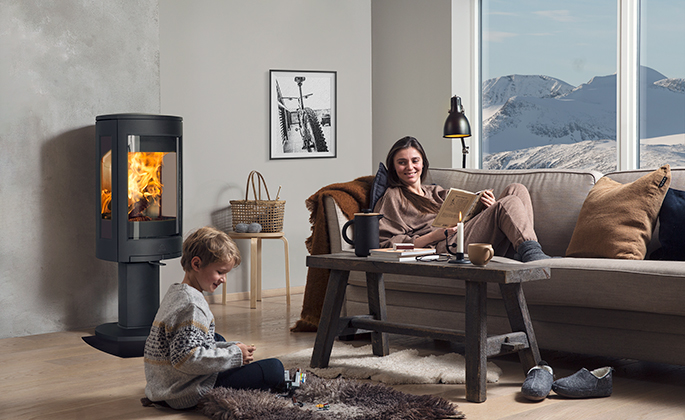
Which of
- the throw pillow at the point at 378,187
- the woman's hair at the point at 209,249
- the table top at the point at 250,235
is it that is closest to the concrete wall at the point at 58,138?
the table top at the point at 250,235

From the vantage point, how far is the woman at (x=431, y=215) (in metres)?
3.27

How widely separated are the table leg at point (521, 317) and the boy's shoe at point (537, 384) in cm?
9

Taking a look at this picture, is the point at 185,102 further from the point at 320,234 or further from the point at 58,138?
the point at 320,234

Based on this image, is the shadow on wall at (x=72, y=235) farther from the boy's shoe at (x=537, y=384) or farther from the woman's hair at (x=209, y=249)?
the boy's shoe at (x=537, y=384)

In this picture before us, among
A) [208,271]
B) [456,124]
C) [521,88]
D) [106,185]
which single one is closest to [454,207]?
[208,271]

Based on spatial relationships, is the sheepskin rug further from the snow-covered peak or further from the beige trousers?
the snow-covered peak

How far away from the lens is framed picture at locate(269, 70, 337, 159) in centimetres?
536

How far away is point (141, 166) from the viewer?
3.75 meters

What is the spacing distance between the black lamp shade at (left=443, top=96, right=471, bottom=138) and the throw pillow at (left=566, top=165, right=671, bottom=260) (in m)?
1.81

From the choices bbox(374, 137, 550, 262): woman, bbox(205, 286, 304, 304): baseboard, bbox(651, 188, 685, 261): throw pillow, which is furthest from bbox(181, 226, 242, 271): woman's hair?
bbox(205, 286, 304, 304): baseboard

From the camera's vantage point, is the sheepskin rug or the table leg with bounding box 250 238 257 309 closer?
the sheepskin rug

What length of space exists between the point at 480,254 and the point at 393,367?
688 millimetres

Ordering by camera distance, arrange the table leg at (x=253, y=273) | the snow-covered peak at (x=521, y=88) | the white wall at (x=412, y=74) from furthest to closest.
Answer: the white wall at (x=412, y=74) < the snow-covered peak at (x=521, y=88) < the table leg at (x=253, y=273)

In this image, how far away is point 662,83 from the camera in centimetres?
470
